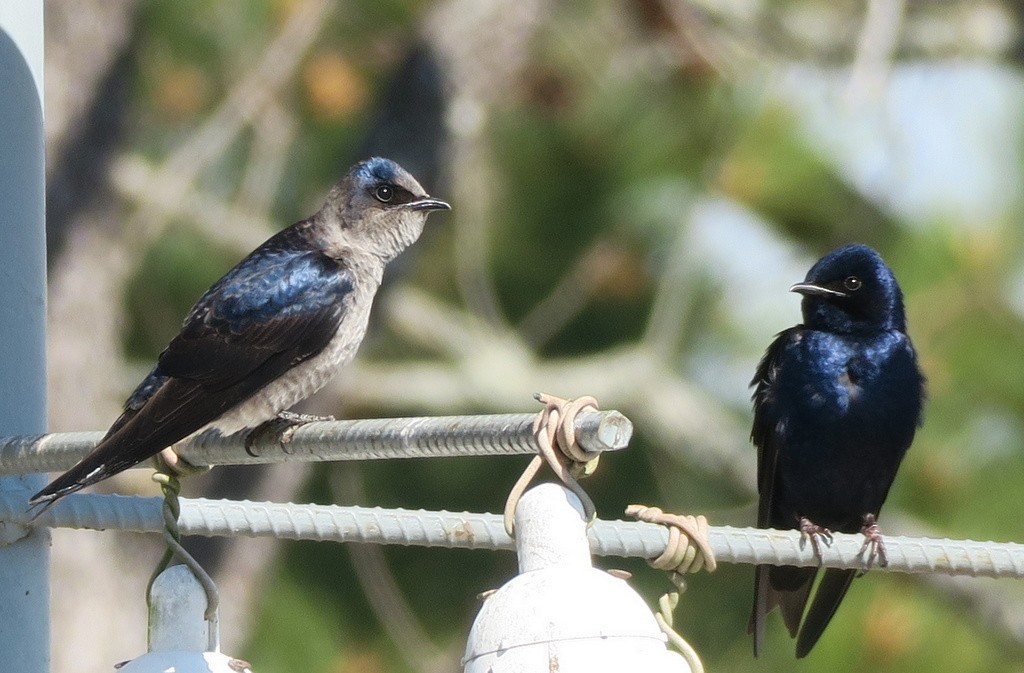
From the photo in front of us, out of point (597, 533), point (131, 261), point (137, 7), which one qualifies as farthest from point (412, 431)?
point (131, 261)

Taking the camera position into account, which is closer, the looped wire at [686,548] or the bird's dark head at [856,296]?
the looped wire at [686,548]

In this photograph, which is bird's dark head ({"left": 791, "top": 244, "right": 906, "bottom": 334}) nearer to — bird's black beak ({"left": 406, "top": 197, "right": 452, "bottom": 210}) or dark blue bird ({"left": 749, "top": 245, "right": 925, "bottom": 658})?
dark blue bird ({"left": 749, "top": 245, "right": 925, "bottom": 658})

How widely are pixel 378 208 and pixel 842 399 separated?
103 centimetres

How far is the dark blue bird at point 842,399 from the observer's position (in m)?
3.21

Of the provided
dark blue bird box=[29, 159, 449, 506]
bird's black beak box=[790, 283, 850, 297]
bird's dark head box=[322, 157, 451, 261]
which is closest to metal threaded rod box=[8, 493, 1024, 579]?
dark blue bird box=[29, 159, 449, 506]

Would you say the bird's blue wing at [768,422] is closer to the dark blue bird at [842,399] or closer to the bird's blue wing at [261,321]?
the dark blue bird at [842,399]

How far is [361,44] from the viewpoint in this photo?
7.06m

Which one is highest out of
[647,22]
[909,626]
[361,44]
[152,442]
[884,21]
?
[361,44]

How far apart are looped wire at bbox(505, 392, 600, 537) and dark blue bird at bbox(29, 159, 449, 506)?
1.13 meters

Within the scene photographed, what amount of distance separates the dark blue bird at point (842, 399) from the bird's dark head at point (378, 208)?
2.67ft

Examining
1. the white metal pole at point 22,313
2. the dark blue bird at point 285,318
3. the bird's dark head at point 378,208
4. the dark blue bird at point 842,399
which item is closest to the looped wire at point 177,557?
the white metal pole at point 22,313

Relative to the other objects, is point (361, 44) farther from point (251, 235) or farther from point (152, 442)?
point (152, 442)

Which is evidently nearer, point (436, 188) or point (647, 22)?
point (436, 188)

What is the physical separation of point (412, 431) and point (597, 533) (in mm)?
189
